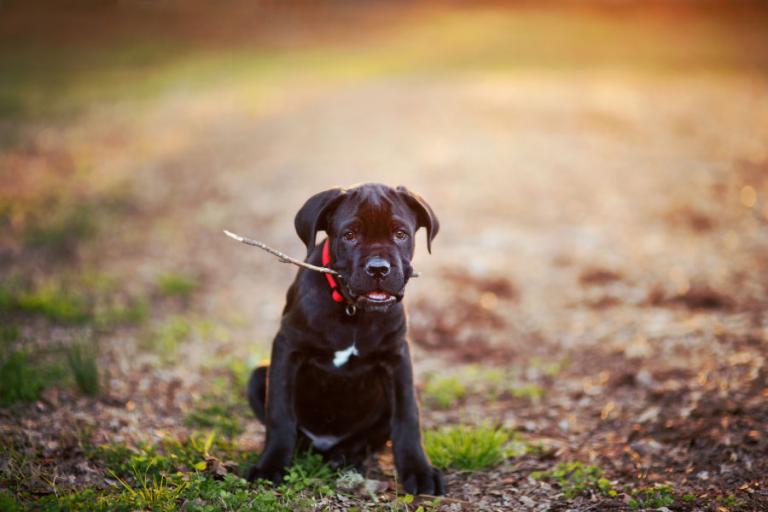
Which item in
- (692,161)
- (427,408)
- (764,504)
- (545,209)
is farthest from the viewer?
(692,161)

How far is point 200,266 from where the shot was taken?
858cm

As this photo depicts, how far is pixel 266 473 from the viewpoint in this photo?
12.6 feet

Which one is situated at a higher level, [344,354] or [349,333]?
[349,333]

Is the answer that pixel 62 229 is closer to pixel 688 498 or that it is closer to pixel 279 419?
pixel 279 419

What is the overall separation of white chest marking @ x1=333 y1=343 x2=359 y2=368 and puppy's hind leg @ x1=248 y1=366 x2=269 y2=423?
0.71 metres

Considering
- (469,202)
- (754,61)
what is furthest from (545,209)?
(754,61)

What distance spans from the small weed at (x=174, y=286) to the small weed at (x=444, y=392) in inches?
128

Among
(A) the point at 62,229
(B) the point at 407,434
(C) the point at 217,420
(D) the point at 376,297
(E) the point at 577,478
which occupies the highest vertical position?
(D) the point at 376,297

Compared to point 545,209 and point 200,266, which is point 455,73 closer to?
point 545,209

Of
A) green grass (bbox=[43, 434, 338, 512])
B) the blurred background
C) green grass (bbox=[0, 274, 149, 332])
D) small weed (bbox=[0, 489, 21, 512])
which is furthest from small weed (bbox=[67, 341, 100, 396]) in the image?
small weed (bbox=[0, 489, 21, 512])

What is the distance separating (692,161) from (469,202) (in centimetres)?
454

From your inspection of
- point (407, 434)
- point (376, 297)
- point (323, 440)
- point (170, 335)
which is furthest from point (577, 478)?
point (170, 335)

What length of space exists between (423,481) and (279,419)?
89 cm

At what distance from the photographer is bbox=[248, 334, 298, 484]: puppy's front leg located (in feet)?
12.6
